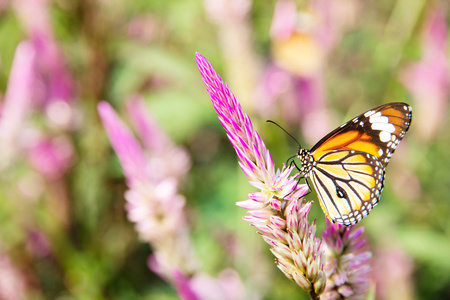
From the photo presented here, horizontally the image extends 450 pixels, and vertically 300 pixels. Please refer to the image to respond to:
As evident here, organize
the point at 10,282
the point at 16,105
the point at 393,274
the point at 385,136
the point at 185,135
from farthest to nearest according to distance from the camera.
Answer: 1. the point at 185,135
2. the point at 393,274
3. the point at 10,282
4. the point at 16,105
5. the point at 385,136

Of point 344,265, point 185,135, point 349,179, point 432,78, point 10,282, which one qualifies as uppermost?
point 185,135

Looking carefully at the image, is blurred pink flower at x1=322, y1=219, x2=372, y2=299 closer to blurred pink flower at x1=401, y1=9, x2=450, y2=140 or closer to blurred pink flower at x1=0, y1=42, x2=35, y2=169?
blurred pink flower at x1=0, y1=42, x2=35, y2=169

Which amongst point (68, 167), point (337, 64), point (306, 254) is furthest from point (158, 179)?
point (337, 64)

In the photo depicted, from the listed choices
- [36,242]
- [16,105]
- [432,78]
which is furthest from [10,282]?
[432,78]

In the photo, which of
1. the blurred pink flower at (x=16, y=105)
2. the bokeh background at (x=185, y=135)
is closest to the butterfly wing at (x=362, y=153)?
the bokeh background at (x=185, y=135)

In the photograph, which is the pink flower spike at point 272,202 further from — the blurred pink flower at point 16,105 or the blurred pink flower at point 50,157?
the blurred pink flower at point 50,157

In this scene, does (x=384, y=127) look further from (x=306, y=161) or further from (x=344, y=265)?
(x=344, y=265)
